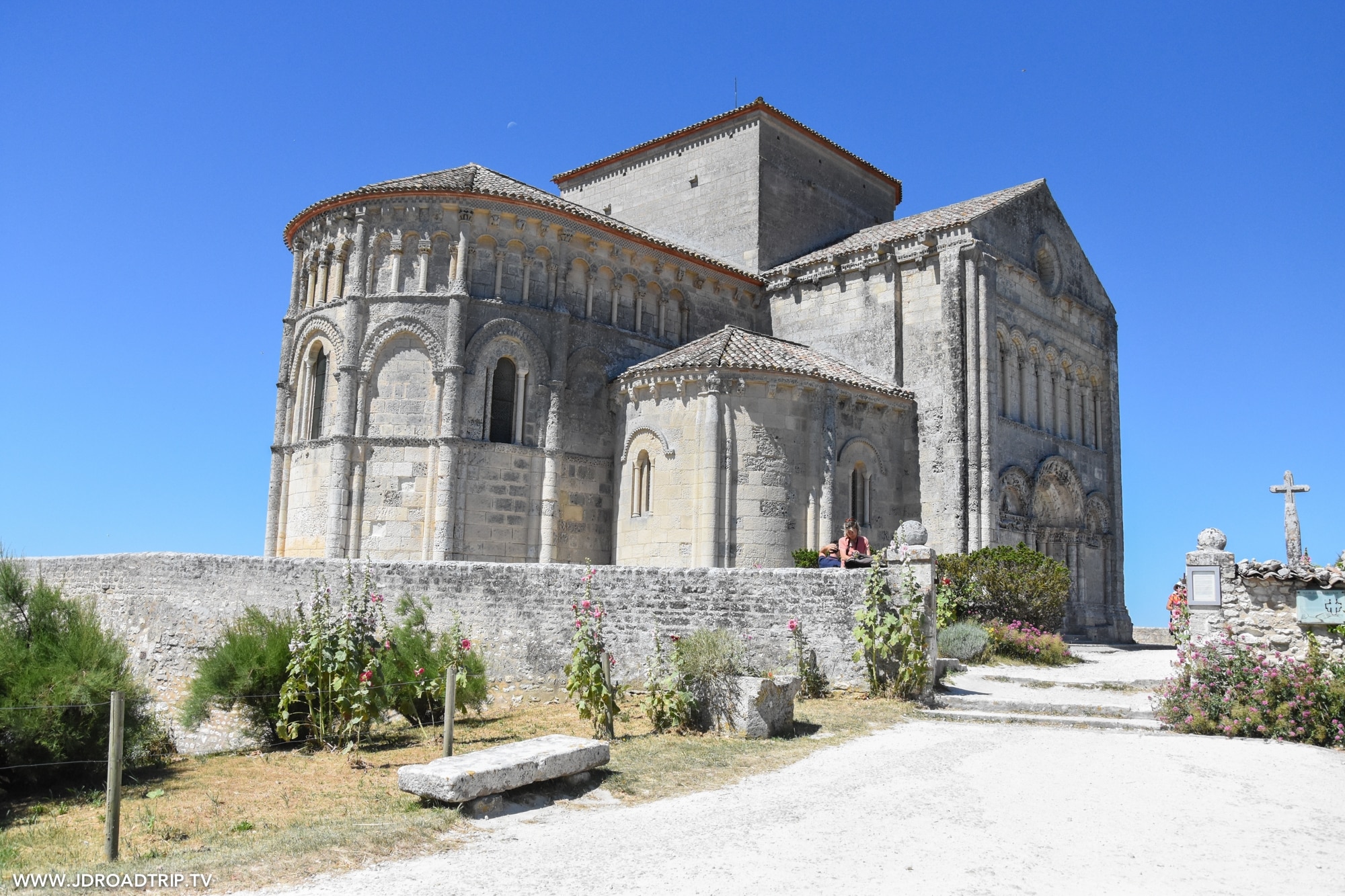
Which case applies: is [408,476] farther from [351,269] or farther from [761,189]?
[761,189]

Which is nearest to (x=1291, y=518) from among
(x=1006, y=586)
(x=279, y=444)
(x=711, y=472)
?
(x=1006, y=586)

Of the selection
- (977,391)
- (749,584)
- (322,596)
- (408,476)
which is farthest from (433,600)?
(977,391)

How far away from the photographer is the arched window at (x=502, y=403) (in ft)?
65.3

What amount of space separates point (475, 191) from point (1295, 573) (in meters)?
15.7

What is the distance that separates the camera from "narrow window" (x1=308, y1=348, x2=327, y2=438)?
20312 mm

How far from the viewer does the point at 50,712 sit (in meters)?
9.32

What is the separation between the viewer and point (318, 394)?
67.2 ft

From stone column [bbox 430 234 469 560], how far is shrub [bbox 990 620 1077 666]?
10.3 meters

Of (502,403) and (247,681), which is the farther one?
(502,403)

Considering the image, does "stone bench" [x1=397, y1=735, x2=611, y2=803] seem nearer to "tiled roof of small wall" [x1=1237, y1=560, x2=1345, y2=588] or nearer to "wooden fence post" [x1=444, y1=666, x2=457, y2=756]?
"wooden fence post" [x1=444, y1=666, x2=457, y2=756]

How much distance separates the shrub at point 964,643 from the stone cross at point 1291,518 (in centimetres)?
→ 1139

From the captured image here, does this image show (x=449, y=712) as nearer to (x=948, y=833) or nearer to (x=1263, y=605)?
(x=948, y=833)

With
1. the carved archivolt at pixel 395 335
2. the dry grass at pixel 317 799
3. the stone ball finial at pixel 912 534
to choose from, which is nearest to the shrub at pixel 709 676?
the dry grass at pixel 317 799

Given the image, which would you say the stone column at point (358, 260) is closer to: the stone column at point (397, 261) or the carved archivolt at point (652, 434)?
the stone column at point (397, 261)
